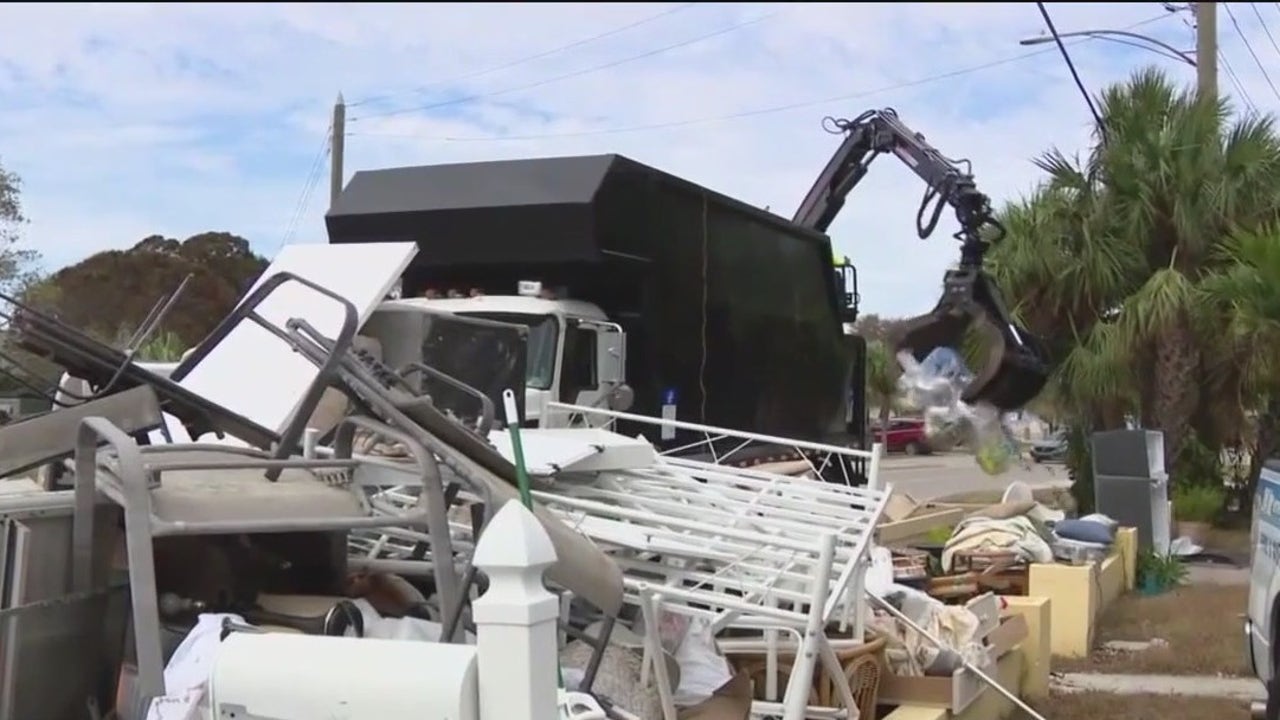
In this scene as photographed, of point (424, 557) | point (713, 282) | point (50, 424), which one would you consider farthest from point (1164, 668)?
point (50, 424)

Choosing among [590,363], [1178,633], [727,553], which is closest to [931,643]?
[727,553]

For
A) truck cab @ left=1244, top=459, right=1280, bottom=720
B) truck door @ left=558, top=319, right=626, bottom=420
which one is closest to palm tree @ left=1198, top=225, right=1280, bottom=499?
truck door @ left=558, top=319, right=626, bottom=420

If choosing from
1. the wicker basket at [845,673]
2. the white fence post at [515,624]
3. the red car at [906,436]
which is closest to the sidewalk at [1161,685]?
the wicker basket at [845,673]

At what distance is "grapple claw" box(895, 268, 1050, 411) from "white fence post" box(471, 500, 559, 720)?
10.6 m

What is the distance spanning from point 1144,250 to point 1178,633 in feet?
21.7

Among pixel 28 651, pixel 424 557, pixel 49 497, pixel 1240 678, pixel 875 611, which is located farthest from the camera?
pixel 1240 678

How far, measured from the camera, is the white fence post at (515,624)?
3275 millimetres

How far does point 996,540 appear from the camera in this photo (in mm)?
10617

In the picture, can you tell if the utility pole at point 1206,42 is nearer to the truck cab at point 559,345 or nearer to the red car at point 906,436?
the truck cab at point 559,345

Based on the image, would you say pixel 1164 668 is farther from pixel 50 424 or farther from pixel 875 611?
pixel 50 424

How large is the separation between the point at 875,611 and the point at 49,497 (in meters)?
3.97

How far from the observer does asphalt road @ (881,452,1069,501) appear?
29.0m

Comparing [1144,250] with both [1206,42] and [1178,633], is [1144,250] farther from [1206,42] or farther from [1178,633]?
[1178,633]

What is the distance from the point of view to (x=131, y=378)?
4770mm
